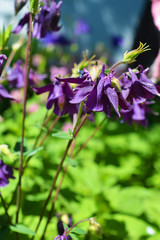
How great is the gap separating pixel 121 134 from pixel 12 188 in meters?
1.32

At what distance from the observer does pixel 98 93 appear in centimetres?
75

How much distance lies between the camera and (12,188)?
1.28 meters

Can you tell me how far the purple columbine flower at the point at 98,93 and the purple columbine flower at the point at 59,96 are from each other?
0.42 ft

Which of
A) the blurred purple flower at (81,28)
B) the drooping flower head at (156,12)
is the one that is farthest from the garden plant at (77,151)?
the blurred purple flower at (81,28)

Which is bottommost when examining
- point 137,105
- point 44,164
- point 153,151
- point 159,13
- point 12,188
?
point 153,151

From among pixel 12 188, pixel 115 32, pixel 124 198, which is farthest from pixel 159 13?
pixel 115 32

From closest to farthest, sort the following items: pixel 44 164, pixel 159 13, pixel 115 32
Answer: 1. pixel 159 13
2. pixel 44 164
3. pixel 115 32

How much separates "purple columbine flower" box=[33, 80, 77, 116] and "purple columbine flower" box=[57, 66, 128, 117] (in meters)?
0.13

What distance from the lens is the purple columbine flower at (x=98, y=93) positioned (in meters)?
0.75

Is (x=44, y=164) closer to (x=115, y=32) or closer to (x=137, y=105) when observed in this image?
(x=137, y=105)

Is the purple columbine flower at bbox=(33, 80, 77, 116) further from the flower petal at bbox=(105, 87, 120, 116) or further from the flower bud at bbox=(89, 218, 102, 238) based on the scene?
the flower bud at bbox=(89, 218, 102, 238)

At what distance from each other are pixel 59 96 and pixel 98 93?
8.5 inches

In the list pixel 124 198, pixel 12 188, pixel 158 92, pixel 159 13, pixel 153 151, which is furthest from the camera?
pixel 153 151

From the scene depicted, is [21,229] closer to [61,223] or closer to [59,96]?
[61,223]
